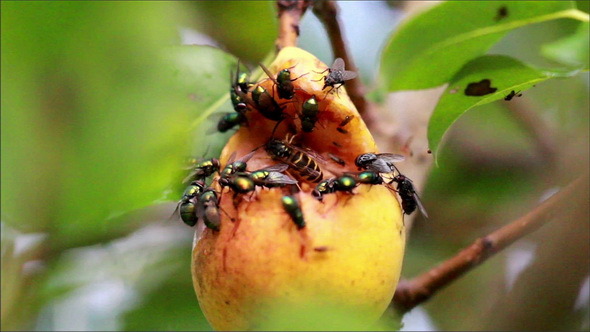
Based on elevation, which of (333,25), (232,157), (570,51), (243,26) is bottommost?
(243,26)

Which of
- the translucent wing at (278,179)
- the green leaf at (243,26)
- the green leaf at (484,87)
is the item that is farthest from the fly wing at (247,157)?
the green leaf at (243,26)

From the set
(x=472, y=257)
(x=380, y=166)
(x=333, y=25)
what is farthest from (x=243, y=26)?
(x=380, y=166)

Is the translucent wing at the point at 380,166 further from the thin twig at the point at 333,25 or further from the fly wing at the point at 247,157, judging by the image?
the thin twig at the point at 333,25

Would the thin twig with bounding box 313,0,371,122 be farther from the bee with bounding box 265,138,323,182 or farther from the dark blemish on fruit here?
the bee with bounding box 265,138,323,182

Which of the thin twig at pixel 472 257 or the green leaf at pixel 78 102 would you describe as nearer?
the green leaf at pixel 78 102

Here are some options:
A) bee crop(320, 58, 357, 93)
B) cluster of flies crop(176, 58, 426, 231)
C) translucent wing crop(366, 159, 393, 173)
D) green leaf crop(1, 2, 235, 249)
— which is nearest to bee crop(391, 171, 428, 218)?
cluster of flies crop(176, 58, 426, 231)

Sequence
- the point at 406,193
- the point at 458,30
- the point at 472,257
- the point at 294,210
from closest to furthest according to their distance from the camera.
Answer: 1. the point at 294,210
2. the point at 406,193
3. the point at 458,30
4. the point at 472,257

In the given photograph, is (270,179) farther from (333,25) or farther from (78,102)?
(333,25)

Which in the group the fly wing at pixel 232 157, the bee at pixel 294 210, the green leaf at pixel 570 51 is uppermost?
the green leaf at pixel 570 51
